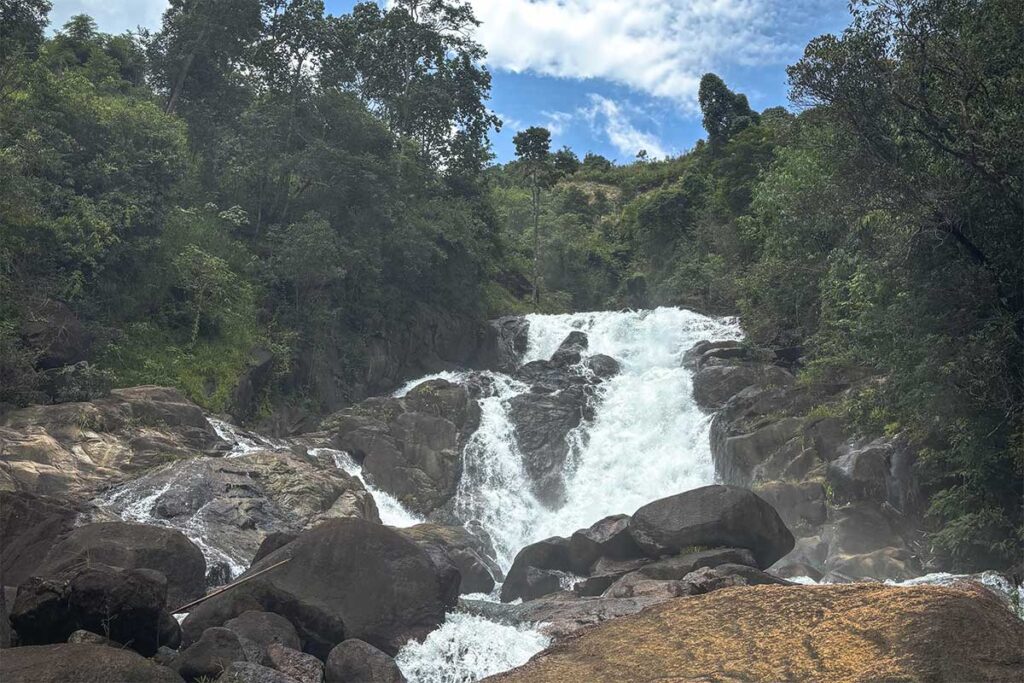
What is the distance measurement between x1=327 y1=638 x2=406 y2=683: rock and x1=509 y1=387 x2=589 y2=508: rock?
1544cm

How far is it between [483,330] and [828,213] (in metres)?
20.2

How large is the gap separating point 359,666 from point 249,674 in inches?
84.4

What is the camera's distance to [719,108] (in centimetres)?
5681

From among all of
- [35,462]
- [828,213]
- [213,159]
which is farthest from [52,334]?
[828,213]

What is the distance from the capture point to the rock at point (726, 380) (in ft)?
90.7

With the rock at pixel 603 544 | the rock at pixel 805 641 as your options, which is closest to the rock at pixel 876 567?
the rock at pixel 603 544

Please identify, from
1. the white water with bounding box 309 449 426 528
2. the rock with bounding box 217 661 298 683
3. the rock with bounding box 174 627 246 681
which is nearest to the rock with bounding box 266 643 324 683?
the rock with bounding box 174 627 246 681

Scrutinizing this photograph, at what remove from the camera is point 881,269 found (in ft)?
59.4

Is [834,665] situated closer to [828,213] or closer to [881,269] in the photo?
[881,269]

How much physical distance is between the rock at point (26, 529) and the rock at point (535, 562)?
9.76m

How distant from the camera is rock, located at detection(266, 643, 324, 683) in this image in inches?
392

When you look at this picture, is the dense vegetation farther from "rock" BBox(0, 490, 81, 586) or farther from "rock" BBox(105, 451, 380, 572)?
"rock" BBox(0, 490, 81, 586)

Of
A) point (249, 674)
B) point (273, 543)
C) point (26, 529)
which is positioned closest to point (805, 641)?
point (249, 674)

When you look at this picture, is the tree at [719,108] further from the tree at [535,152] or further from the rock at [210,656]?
the rock at [210,656]
